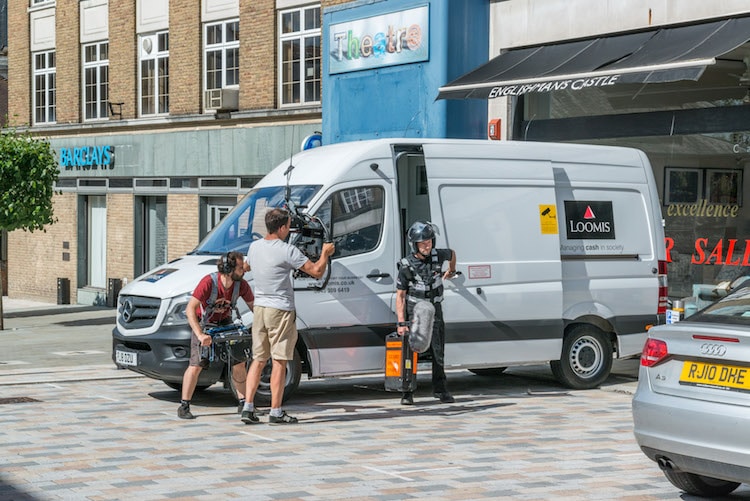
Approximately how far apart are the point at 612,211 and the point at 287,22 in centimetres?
1283

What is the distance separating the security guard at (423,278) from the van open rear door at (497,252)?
0.53m

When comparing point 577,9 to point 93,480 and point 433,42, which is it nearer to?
point 433,42

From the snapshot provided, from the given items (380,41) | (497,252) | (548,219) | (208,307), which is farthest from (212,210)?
(208,307)

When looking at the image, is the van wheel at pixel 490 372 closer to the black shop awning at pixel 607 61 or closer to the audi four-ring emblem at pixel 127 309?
the black shop awning at pixel 607 61

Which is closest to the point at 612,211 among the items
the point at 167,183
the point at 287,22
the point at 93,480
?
the point at 93,480

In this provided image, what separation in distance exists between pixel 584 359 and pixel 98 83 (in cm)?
1975

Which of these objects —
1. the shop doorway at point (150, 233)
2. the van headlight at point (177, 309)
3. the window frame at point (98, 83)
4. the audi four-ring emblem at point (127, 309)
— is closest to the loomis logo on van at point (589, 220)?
the van headlight at point (177, 309)

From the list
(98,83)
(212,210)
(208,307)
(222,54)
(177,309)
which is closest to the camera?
(208,307)

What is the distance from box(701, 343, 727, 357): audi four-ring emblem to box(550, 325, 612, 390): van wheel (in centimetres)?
612

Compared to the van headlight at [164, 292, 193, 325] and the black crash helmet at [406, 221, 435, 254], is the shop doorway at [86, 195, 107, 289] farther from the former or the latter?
the black crash helmet at [406, 221, 435, 254]

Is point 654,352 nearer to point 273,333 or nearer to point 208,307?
point 273,333

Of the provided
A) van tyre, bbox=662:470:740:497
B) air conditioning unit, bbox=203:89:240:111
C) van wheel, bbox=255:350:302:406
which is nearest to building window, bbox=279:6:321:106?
air conditioning unit, bbox=203:89:240:111

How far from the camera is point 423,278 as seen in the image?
11.6 m

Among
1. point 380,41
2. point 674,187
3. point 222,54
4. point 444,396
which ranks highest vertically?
point 222,54
